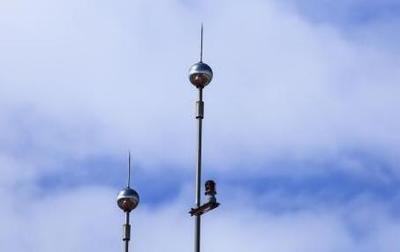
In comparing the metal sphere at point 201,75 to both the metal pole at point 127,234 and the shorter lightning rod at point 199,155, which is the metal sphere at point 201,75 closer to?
the shorter lightning rod at point 199,155

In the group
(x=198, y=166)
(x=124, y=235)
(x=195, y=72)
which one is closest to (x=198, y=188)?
(x=198, y=166)

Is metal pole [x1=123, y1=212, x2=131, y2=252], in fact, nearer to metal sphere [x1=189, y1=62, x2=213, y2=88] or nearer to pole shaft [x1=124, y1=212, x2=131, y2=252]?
pole shaft [x1=124, y1=212, x2=131, y2=252]

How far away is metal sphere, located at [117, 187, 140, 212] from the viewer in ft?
165

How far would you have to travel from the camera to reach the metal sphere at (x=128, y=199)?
50.2m

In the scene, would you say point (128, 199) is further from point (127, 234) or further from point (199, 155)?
point (199, 155)

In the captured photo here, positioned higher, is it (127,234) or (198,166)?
(127,234)

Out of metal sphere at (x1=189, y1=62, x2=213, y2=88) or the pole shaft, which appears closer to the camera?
metal sphere at (x1=189, y1=62, x2=213, y2=88)

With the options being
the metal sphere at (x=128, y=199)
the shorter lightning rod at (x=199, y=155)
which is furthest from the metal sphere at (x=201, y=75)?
the metal sphere at (x=128, y=199)

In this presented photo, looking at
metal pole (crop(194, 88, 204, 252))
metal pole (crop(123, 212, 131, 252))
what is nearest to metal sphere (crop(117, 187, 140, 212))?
metal pole (crop(123, 212, 131, 252))

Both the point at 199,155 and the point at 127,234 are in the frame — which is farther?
the point at 127,234

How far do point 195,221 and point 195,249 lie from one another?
2.90ft

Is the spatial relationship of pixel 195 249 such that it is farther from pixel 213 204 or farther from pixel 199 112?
pixel 199 112

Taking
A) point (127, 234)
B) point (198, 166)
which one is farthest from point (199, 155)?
point (127, 234)

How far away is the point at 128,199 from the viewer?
165 ft
